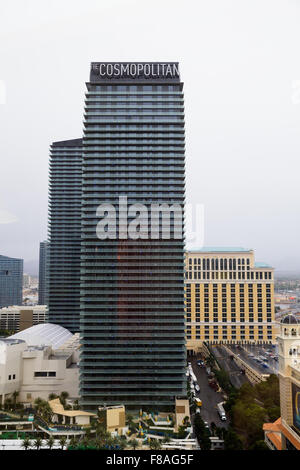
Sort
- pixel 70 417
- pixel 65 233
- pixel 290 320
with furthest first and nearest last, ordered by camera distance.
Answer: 1. pixel 65 233
2. pixel 70 417
3. pixel 290 320

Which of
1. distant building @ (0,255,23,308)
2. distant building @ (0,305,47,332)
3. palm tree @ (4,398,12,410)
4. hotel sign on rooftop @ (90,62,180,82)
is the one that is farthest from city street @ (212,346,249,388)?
distant building @ (0,305,47,332)

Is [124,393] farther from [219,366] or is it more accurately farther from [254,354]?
[254,354]

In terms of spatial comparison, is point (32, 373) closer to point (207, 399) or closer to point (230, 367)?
point (207, 399)

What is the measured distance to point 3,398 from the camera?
1178cm

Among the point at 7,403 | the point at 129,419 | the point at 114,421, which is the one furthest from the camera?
the point at 7,403

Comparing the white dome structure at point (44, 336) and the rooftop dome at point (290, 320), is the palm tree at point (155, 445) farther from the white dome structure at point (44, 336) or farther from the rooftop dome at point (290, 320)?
the white dome structure at point (44, 336)

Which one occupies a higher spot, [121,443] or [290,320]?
[290,320]

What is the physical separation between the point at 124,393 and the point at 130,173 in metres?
8.07

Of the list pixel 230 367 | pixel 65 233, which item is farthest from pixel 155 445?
pixel 65 233

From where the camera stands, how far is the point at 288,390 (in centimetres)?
702

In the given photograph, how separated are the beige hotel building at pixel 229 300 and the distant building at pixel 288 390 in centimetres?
1354

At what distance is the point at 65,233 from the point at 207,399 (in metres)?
15.1

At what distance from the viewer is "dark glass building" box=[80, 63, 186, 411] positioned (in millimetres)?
11883

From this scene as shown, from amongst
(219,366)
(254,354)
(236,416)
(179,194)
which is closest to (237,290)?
(254,354)
